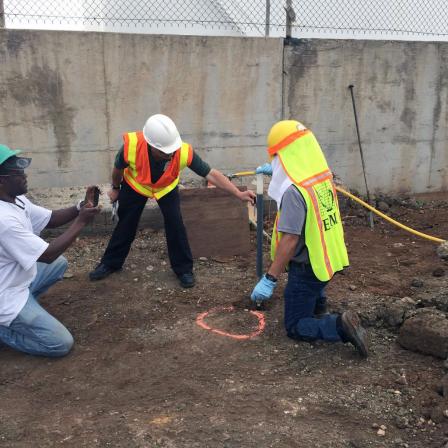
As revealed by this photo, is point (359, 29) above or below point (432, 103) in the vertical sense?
above

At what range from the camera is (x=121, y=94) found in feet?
20.6

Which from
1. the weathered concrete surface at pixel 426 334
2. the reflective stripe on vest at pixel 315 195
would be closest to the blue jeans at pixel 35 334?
the reflective stripe on vest at pixel 315 195

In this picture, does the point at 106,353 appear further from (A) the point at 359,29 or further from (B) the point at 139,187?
(A) the point at 359,29

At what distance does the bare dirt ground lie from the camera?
2.77 meters

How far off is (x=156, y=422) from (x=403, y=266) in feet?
11.4

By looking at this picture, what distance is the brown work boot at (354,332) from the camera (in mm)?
3354

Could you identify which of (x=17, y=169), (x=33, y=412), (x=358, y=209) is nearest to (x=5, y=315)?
(x=33, y=412)

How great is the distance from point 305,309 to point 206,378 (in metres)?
0.84

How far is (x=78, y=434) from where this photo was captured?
9.07 ft

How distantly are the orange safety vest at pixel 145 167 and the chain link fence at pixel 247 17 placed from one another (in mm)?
2483

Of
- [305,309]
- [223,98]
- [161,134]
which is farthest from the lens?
[223,98]

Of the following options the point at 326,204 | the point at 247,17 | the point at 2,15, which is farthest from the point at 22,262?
the point at 247,17

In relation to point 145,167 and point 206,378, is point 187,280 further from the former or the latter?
point 206,378

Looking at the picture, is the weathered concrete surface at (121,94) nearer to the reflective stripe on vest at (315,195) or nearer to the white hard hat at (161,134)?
the white hard hat at (161,134)
